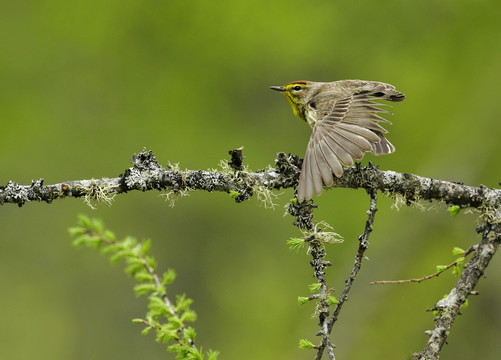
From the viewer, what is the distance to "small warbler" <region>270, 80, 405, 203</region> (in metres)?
3.84

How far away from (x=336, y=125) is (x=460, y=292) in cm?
149

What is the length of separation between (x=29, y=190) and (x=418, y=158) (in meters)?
6.53

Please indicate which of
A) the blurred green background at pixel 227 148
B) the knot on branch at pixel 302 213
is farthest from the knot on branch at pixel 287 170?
the blurred green background at pixel 227 148

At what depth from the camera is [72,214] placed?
8.63 m

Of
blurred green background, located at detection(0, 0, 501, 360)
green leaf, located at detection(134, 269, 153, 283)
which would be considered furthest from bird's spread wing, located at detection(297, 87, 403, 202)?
blurred green background, located at detection(0, 0, 501, 360)

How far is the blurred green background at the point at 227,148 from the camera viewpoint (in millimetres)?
8469

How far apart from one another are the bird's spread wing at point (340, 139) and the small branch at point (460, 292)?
910 mm

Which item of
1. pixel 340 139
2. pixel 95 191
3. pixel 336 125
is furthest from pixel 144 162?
pixel 336 125

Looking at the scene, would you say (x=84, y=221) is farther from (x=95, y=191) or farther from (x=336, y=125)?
(x=336, y=125)

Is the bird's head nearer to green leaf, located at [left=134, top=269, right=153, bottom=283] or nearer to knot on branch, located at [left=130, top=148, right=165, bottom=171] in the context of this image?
knot on branch, located at [left=130, top=148, right=165, bottom=171]

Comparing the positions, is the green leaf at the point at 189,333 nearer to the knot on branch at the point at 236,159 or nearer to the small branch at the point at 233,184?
the small branch at the point at 233,184

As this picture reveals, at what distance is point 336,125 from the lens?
4578 millimetres

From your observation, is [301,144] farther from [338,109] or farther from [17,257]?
[17,257]

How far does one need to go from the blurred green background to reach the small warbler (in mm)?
2752
